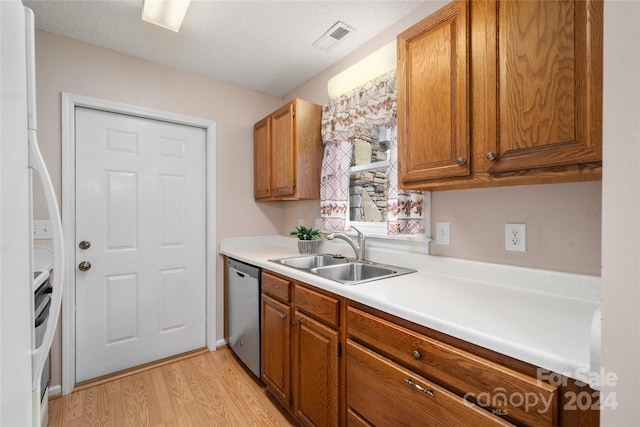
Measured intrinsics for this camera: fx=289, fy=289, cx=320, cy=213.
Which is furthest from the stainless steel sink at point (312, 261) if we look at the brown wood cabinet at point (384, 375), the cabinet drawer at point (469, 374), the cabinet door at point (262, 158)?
the cabinet drawer at point (469, 374)

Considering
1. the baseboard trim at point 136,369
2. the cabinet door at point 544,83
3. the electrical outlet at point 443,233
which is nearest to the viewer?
the cabinet door at point 544,83

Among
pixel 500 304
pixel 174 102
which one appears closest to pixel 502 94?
pixel 500 304

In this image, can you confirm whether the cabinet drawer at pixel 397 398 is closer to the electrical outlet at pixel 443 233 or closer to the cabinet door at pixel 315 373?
the cabinet door at pixel 315 373

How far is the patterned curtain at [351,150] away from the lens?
1642mm

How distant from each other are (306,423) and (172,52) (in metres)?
2.62

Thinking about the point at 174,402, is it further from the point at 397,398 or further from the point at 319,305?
the point at 397,398

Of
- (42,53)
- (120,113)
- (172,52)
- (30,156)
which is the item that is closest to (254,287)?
(30,156)

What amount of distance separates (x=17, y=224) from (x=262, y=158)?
2148 mm

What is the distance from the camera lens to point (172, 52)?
218cm

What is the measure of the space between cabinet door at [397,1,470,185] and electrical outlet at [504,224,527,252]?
0.40 metres

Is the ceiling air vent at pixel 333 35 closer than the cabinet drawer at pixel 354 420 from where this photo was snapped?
No

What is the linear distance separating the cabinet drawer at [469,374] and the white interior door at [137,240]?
74.7 inches

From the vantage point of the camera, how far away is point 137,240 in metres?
2.27

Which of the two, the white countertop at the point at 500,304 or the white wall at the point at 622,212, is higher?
the white wall at the point at 622,212
